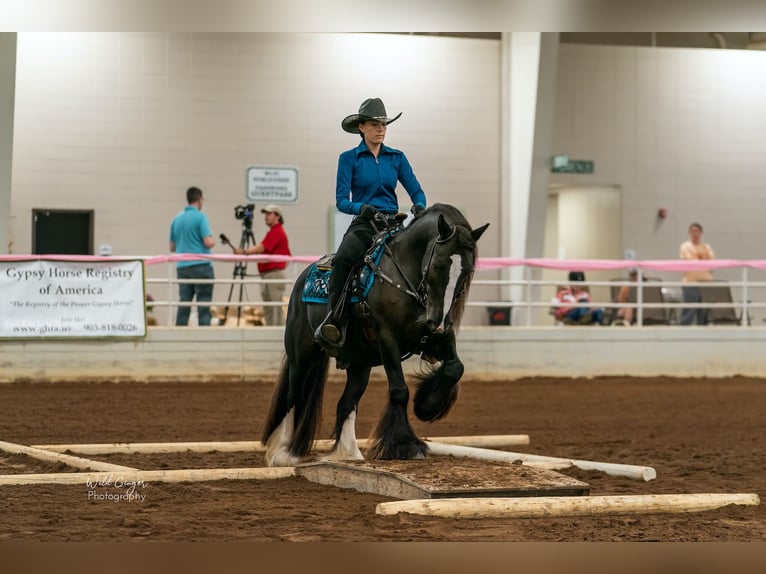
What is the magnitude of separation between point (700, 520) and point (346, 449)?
2.23 metres

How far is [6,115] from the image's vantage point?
33.3ft

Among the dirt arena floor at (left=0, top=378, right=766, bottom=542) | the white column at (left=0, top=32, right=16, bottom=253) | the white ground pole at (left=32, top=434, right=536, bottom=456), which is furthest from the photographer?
the white column at (left=0, top=32, right=16, bottom=253)

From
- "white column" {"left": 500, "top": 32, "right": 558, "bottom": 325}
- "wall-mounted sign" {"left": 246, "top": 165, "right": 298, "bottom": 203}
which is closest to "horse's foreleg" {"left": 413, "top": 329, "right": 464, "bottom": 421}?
"wall-mounted sign" {"left": 246, "top": 165, "right": 298, "bottom": 203}

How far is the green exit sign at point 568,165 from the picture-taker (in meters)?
17.9

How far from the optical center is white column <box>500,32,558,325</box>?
16.0 m

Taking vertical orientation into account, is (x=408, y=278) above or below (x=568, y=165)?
below

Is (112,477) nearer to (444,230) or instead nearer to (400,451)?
(400,451)

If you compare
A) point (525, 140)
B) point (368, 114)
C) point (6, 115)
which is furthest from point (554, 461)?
point (525, 140)

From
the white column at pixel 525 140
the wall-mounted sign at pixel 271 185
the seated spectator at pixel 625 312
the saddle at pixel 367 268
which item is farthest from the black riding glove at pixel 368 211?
the white column at pixel 525 140

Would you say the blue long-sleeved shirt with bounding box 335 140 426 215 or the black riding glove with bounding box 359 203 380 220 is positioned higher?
the blue long-sleeved shirt with bounding box 335 140 426 215

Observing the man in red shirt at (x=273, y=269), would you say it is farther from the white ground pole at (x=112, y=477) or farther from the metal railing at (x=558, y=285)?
the white ground pole at (x=112, y=477)

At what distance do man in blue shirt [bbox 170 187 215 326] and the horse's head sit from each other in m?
7.55

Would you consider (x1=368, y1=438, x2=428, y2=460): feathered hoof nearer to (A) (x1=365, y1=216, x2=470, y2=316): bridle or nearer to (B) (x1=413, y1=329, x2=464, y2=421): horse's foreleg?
(B) (x1=413, y1=329, x2=464, y2=421): horse's foreleg

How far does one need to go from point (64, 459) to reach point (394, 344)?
2022mm
